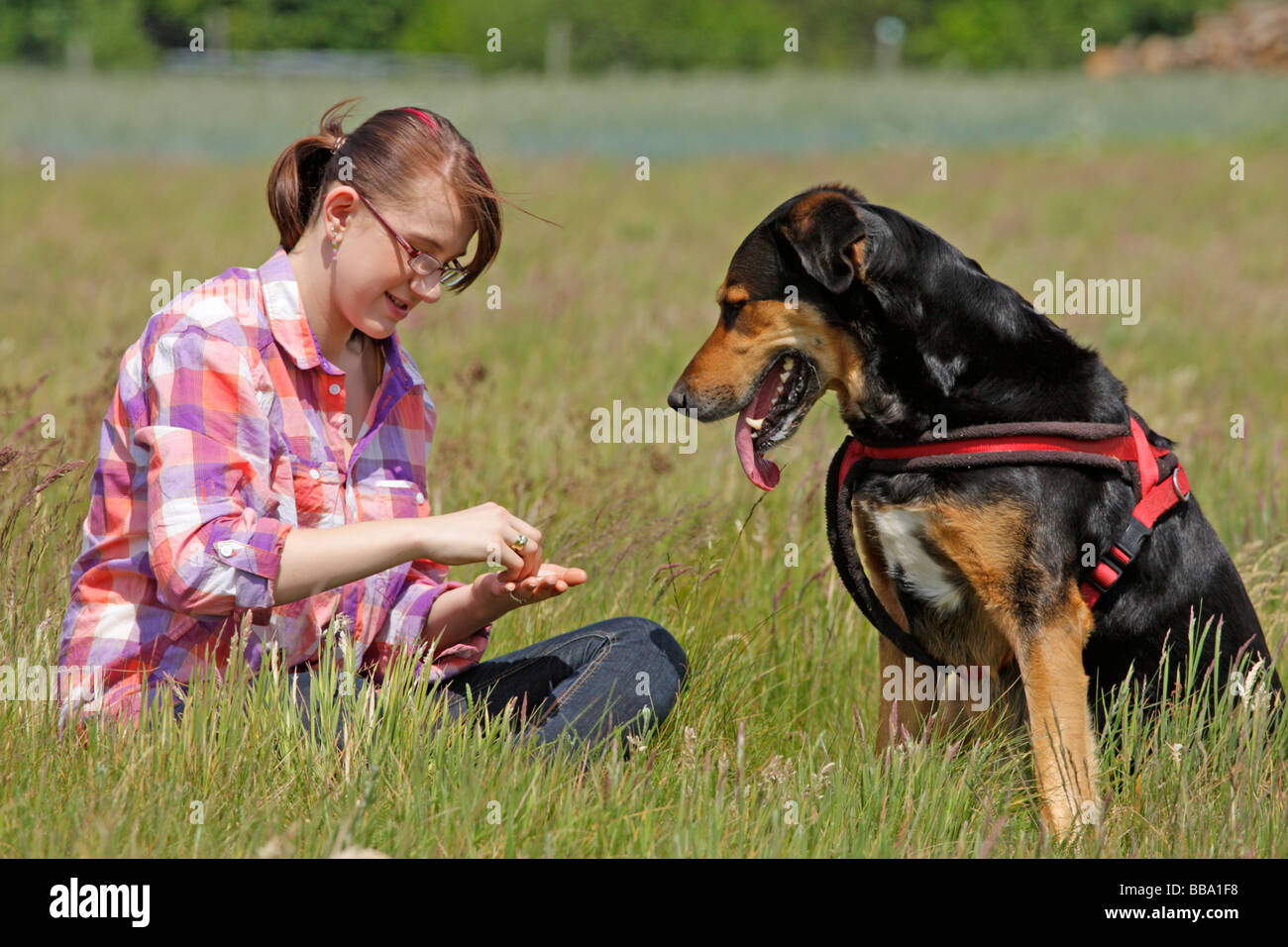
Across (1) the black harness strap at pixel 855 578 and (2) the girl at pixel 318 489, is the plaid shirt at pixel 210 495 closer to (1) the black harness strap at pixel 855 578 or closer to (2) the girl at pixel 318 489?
(2) the girl at pixel 318 489

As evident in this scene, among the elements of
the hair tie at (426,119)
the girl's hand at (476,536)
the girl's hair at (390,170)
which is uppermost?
the hair tie at (426,119)

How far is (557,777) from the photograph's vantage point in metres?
2.65

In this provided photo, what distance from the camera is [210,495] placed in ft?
8.32

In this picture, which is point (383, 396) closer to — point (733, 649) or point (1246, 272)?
point (733, 649)

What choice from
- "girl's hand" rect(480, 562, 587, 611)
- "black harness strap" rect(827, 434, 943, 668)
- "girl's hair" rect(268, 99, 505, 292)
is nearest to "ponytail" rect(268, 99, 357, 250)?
"girl's hair" rect(268, 99, 505, 292)

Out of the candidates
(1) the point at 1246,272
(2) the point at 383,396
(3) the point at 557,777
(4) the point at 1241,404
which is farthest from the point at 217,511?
(1) the point at 1246,272

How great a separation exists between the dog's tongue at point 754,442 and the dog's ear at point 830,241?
1.21 ft

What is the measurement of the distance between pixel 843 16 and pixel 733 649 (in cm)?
5577

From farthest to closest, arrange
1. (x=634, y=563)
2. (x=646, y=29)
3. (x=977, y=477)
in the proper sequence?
(x=646, y=29) < (x=634, y=563) < (x=977, y=477)

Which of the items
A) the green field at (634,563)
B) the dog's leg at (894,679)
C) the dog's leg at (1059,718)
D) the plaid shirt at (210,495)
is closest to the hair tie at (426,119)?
the plaid shirt at (210,495)

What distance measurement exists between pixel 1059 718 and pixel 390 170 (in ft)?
6.38

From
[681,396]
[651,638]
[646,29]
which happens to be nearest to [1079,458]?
[681,396]

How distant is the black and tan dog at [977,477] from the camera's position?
2939mm

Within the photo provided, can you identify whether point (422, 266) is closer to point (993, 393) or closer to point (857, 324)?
point (857, 324)
